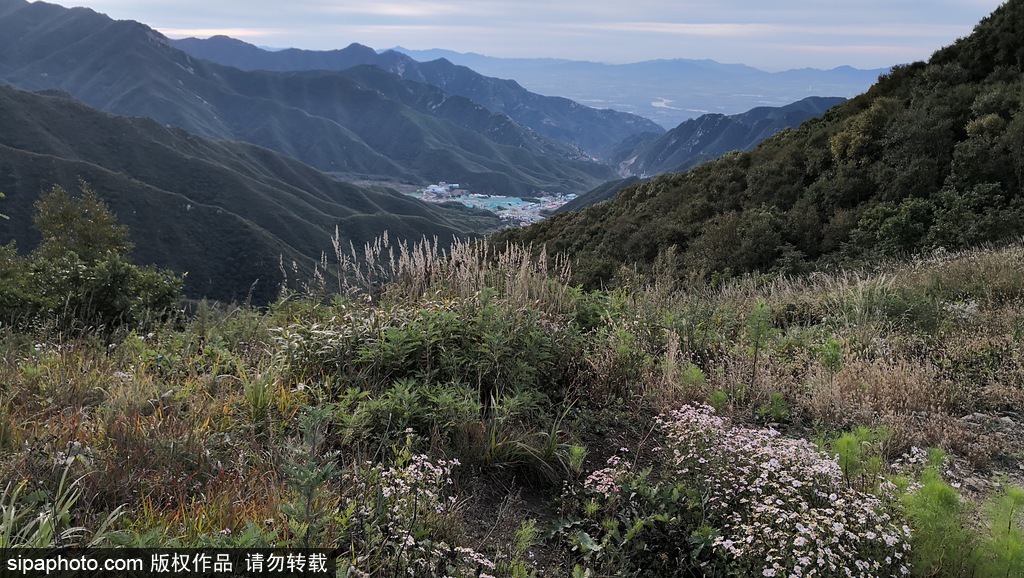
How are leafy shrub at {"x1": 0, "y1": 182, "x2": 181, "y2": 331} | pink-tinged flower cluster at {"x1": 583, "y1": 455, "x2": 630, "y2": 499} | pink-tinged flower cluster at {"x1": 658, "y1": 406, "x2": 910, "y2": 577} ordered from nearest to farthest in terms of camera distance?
pink-tinged flower cluster at {"x1": 658, "y1": 406, "x2": 910, "y2": 577}, pink-tinged flower cluster at {"x1": 583, "y1": 455, "x2": 630, "y2": 499}, leafy shrub at {"x1": 0, "y1": 182, "x2": 181, "y2": 331}

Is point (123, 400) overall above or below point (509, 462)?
above

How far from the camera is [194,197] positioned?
119 metres

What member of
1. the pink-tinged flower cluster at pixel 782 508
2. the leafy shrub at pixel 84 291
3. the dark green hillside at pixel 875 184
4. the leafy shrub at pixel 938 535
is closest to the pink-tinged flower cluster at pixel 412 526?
the pink-tinged flower cluster at pixel 782 508

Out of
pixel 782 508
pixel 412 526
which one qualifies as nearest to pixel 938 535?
pixel 782 508

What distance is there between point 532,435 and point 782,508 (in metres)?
1.36

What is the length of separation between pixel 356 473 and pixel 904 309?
5551mm

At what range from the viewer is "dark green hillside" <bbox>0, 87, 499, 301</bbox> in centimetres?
8600

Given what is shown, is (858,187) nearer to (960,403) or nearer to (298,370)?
(960,403)

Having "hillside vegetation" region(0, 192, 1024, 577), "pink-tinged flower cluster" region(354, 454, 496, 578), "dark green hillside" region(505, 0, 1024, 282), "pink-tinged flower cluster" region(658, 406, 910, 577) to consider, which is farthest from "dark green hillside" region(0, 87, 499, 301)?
"pink-tinged flower cluster" region(658, 406, 910, 577)

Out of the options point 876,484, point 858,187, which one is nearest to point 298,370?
point 876,484

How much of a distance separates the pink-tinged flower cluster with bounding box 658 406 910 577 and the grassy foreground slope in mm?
17

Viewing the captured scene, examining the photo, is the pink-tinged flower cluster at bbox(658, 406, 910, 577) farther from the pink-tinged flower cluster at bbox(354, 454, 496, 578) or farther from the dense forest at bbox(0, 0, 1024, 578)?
the pink-tinged flower cluster at bbox(354, 454, 496, 578)

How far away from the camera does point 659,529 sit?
8.95 ft

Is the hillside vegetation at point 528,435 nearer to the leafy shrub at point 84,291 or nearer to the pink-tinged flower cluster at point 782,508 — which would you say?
the pink-tinged flower cluster at point 782,508
